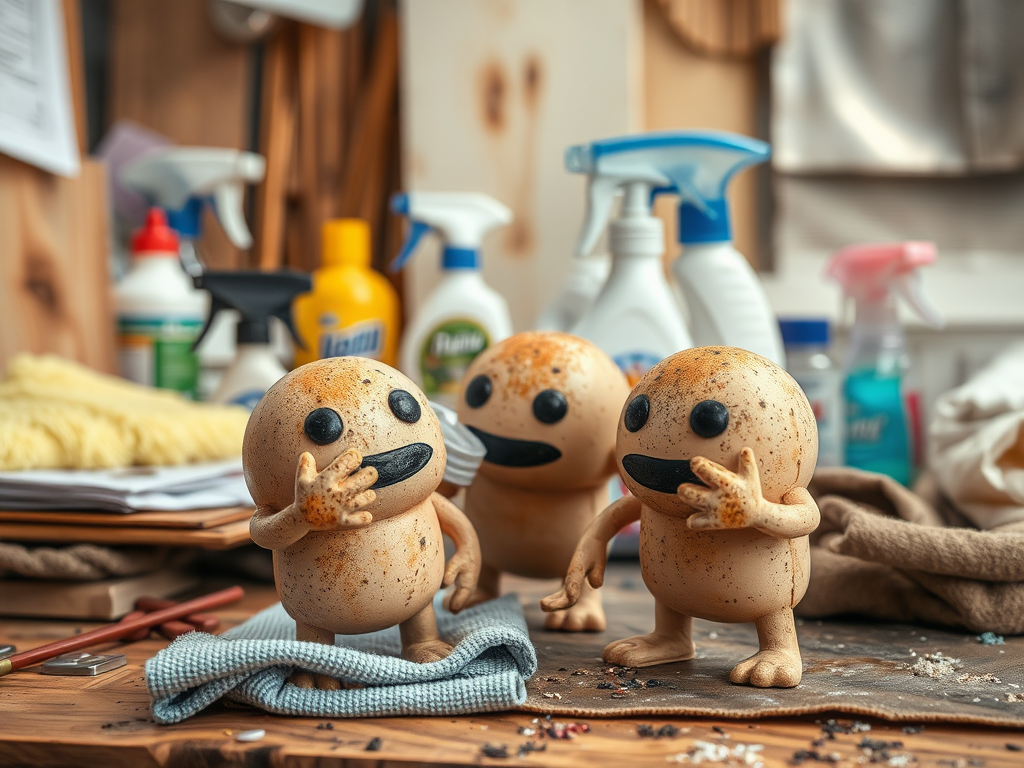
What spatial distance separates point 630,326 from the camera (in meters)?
0.85

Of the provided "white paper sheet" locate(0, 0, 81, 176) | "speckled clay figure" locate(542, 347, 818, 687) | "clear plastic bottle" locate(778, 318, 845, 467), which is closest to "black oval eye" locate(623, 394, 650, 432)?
"speckled clay figure" locate(542, 347, 818, 687)

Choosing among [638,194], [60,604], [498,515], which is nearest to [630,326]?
[638,194]

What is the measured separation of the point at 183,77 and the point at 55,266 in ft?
1.19

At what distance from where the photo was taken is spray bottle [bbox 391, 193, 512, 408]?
1035 mm

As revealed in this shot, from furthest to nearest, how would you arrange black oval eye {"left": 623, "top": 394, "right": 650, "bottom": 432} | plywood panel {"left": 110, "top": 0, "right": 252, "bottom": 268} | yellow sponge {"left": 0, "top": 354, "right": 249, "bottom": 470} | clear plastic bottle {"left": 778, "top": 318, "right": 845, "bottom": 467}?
1. plywood panel {"left": 110, "top": 0, "right": 252, "bottom": 268}
2. clear plastic bottle {"left": 778, "top": 318, "right": 845, "bottom": 467}
3. yellow sponge {"left": 0, "top": 354, "right": 249, "bottom": 470}
4. black oval eye {"left": 623, "top": 394, "right": 650, "bottom": 432}

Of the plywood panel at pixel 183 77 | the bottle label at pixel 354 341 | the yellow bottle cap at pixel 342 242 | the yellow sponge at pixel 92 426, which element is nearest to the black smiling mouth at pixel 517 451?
the yellow sponge at pixel 92 426

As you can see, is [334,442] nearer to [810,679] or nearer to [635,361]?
[810,679]

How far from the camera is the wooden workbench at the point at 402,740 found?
43 cm

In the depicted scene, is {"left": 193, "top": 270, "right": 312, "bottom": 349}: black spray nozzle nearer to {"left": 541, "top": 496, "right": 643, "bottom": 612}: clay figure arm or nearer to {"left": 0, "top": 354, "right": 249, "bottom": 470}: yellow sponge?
{"left": 0, "top": 354, "right": 249, "bottom": 470}: yellow sponge

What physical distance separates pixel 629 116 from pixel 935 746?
0.85 metres

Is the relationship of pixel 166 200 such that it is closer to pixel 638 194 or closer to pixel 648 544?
pixel 638 194

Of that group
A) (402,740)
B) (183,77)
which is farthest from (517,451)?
(183,77)

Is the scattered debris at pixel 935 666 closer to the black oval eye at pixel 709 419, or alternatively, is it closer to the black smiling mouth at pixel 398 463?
the black oval eye at pixel 709 419

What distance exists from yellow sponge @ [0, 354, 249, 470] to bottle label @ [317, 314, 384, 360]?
0.54 ft
